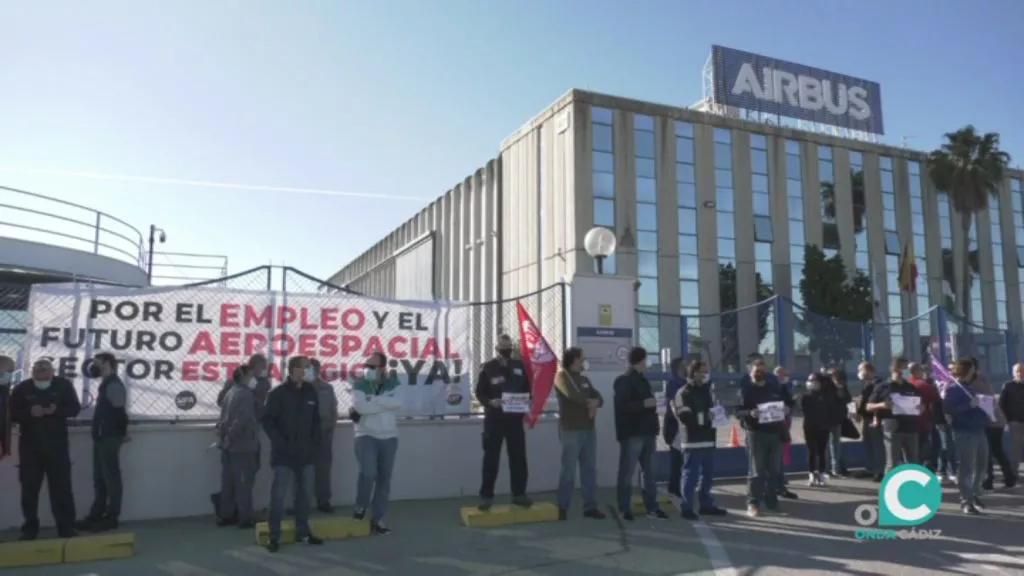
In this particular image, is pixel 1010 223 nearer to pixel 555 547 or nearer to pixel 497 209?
pixel 497 209

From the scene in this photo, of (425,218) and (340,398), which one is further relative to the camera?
(425,218)

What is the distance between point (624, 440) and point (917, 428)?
4411mm

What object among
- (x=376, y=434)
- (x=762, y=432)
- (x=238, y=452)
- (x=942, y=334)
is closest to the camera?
(x=376, y=434)

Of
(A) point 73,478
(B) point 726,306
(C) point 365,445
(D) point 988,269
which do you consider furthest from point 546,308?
(D) point 988,269

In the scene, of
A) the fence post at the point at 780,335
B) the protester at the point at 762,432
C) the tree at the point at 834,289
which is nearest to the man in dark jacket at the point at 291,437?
the protester at the point at 762,432

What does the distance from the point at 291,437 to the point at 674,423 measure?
4.73 m

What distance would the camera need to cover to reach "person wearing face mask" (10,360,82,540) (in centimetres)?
745

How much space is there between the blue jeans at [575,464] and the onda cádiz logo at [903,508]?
2816 millimetres

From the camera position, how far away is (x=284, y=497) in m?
7.31

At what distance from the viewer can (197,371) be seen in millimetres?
9305

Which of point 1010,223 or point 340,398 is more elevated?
point 1010,223

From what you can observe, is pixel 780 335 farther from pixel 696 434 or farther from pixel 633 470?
pixel 633 470

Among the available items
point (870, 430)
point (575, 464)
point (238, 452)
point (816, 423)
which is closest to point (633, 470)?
point (575, 464)

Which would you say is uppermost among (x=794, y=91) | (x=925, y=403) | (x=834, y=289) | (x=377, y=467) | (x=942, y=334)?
(x=794, y=91)
